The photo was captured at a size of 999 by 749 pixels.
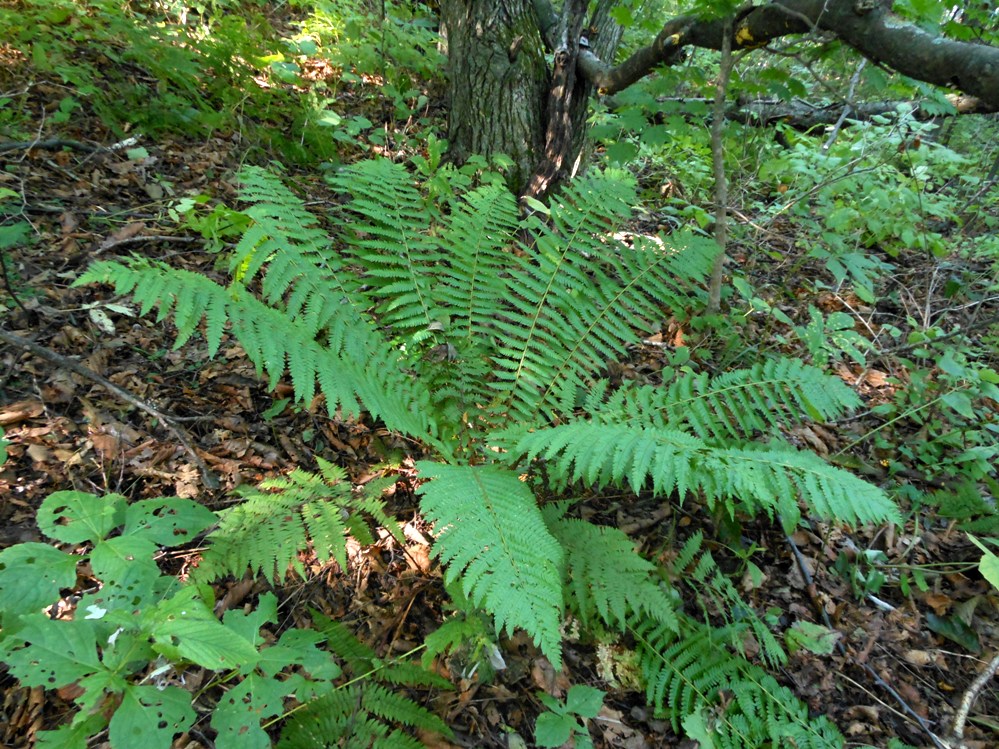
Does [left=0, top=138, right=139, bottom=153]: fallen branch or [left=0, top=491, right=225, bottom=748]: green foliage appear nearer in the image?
[left=0, top=491, right=225, bottom=748]: green foliage

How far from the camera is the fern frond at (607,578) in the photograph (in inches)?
67.4

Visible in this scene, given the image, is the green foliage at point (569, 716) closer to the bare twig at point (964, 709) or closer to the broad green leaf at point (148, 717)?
the broad green leaf at point (148, 717)

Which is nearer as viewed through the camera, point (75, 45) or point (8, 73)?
point (8, 73)

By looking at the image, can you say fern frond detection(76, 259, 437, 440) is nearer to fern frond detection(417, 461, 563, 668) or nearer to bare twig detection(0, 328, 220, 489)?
fern frond detection(417, 461, 563, 668)

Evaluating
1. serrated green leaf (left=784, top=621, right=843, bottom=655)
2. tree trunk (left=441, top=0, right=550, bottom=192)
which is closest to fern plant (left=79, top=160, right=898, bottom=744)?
serrated green leaf (left=784, top=621, right=843, bottom=655)

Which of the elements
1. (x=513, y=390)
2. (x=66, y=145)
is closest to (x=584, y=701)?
(x=513, y=390)

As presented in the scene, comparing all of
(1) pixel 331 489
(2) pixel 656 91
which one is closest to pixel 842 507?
(1) pixel 331 489

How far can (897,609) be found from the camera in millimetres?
2201

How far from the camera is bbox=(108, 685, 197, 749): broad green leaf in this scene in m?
1.02

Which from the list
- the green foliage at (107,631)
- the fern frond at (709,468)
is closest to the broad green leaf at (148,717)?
the green foliage at (107,631)

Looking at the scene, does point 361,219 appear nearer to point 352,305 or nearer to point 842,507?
point 352,305

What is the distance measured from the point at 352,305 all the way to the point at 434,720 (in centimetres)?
135

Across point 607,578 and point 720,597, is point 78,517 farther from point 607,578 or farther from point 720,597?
point 720,597

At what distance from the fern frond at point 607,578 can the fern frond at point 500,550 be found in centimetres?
31
